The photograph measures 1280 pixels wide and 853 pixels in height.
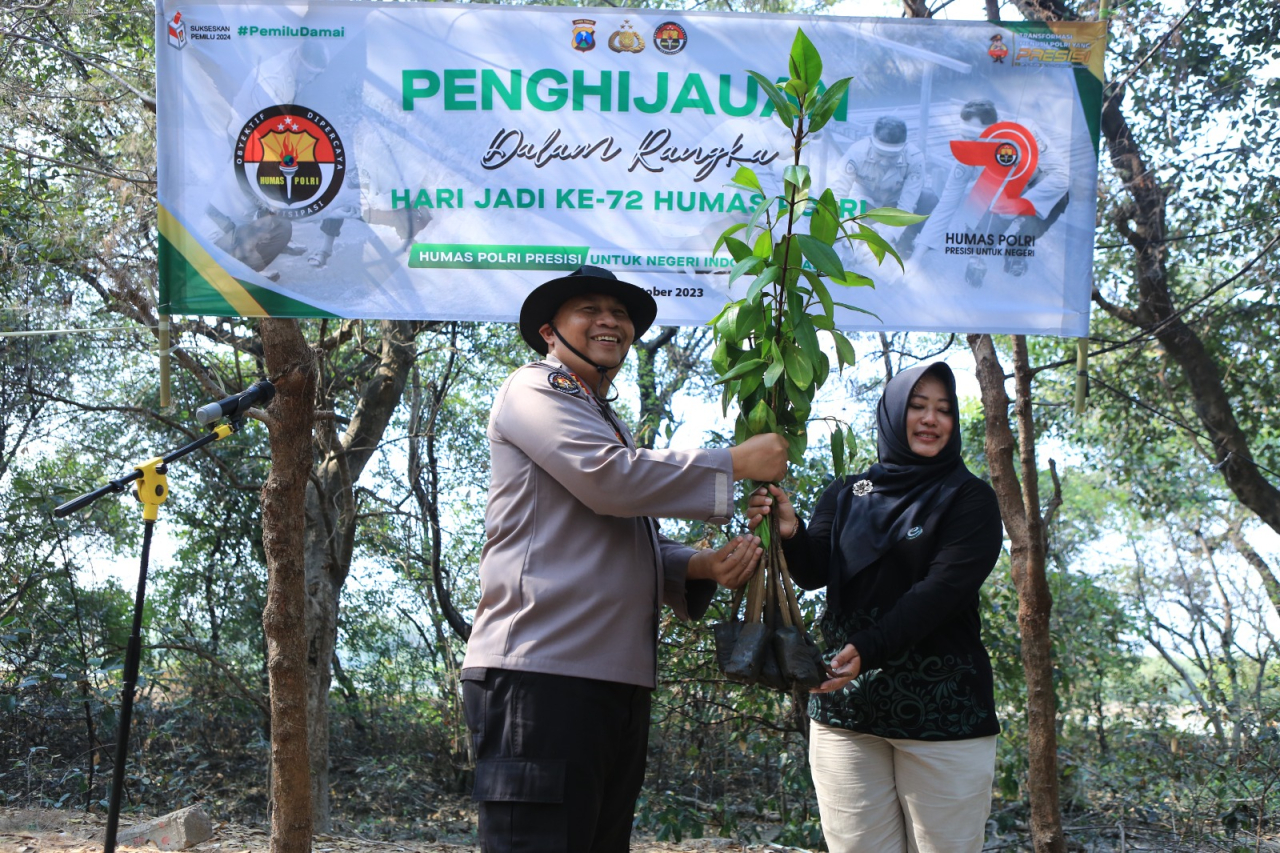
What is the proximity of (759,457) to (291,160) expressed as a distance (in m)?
2.21

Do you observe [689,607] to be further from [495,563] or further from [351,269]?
[351,269]

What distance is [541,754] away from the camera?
2.04 m

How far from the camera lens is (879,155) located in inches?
145

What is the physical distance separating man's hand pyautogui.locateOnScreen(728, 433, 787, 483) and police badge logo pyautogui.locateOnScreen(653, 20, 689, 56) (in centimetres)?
188

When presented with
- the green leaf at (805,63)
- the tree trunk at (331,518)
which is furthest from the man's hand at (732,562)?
the tree trunk at (331,518)

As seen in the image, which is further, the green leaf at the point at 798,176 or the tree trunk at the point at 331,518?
the tree trunk at the point at 331,518

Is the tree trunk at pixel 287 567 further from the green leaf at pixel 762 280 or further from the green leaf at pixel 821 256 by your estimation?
the green leaf at pixel 821 256

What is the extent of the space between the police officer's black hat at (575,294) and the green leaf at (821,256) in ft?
1.29

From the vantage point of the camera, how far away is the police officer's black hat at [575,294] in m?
2.38

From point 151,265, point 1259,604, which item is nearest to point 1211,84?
point 151,265

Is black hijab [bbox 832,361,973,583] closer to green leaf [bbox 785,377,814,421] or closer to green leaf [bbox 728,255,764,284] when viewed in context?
green leaf [bbox 785,377,814,421]

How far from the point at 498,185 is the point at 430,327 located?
3886 mm

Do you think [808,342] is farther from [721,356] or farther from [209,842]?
[209,842]

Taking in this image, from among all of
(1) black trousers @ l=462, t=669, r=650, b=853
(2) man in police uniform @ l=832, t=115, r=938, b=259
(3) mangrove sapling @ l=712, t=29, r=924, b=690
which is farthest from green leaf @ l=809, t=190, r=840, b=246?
(2) man in police uniform @ l=832, t=115, r=938, b=259
